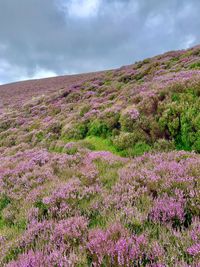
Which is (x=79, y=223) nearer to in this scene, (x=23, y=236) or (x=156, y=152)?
(x=23, y=236)

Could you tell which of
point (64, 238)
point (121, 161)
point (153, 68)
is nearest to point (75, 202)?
point (64, 238)

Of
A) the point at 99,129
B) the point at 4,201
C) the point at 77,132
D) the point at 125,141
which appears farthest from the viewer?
the point at 77,132

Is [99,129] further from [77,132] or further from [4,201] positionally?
[4,201]

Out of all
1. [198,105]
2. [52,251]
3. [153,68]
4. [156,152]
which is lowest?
[52,251]

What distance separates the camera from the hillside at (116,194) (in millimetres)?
2824

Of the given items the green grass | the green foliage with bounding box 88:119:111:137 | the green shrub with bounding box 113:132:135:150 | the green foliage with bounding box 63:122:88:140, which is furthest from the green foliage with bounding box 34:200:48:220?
the green foliage with bounding box 63:122:88:140

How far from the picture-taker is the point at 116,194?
173 inches

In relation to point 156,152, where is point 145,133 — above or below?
above

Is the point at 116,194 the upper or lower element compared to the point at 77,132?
lower

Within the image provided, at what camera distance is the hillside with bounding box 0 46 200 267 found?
9.27ft

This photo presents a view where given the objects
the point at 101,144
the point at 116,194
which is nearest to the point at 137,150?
the point at 101,144

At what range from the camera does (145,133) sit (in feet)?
25.1

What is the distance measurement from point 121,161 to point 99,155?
37.8 inches

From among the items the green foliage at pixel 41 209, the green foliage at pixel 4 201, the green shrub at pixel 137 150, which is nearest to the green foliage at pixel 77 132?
the green shrub at pixel 137 150
